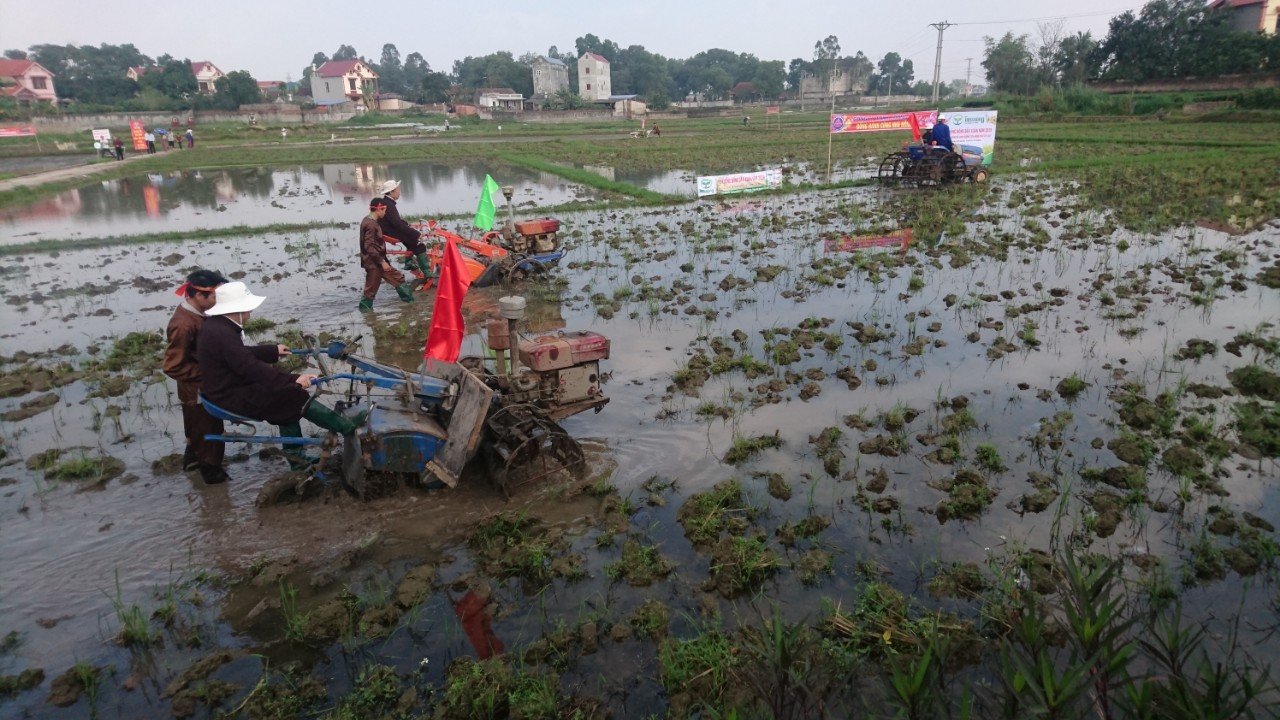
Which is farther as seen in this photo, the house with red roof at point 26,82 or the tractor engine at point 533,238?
the house with red roof at point 26,82

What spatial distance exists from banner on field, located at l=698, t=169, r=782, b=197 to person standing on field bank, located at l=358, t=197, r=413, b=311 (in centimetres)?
1079

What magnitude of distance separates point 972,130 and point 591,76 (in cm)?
8031

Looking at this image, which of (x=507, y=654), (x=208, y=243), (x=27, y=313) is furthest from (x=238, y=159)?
(x=507, y=654)

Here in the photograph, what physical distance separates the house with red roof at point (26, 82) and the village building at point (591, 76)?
56298mm

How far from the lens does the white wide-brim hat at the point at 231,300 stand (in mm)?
4504

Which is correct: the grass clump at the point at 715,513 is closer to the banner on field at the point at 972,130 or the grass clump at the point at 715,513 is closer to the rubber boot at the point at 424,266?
the rubber boot at the point at 424,266

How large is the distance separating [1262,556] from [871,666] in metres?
2.56

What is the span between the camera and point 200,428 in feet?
16.9

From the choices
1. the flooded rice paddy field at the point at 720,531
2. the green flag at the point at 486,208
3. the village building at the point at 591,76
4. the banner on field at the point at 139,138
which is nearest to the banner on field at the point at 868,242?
the flooded rice paddy field at the point at 720,531

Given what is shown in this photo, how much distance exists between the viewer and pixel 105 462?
5.53 metres

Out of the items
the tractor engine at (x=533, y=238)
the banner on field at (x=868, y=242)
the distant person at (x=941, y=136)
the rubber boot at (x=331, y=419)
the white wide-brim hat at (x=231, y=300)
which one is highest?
the distant person at (x=941, y=136)

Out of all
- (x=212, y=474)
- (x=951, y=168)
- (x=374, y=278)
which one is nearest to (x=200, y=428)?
(x=212, y=474)

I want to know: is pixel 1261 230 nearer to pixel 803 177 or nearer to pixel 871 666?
pixel 803 177

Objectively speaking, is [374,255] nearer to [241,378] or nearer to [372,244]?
[372,244]
